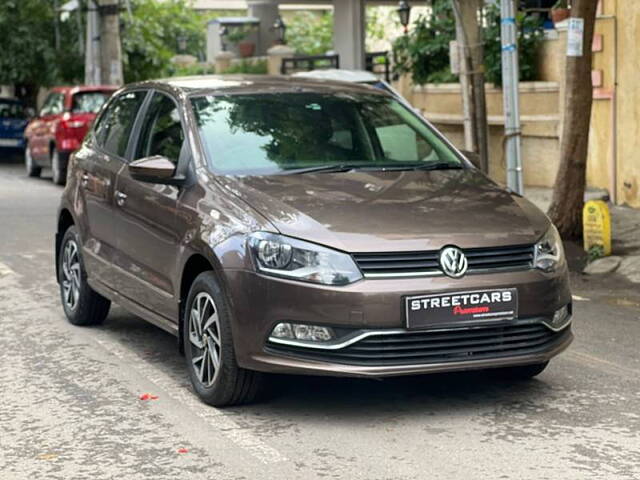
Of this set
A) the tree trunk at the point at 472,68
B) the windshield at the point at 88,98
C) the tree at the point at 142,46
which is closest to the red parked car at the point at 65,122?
the windshield at the point at 88,98

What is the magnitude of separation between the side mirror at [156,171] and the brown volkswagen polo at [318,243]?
1cm

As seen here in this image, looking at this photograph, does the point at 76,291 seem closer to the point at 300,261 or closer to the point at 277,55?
the point at 300,261

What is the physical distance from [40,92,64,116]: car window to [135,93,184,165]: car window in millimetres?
16219

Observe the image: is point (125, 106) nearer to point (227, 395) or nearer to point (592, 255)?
point (227, 395)

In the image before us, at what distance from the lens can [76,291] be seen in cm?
939

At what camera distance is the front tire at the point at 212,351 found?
663 centimetres

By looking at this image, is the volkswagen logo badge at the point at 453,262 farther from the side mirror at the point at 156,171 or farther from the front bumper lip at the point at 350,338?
the side mirror at the point at 156,171

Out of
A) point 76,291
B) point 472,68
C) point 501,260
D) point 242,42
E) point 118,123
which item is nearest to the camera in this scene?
point 501,260

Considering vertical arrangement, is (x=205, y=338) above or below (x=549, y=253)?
below

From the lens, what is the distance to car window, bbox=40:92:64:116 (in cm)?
2461

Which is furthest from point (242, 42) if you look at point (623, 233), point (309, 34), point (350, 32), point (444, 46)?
point (623, 233)

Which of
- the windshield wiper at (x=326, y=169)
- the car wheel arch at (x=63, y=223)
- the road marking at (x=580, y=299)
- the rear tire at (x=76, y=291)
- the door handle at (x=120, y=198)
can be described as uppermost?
the windshield wiper at (x=326, y=169)

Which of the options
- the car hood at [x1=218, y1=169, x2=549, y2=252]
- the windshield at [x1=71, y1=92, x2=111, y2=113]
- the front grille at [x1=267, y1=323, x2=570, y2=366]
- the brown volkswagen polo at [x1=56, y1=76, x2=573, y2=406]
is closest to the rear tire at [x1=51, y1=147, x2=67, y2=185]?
the windshield at [x1=71, y1=92, x2=111, y2=113]

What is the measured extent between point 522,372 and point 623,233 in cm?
674
